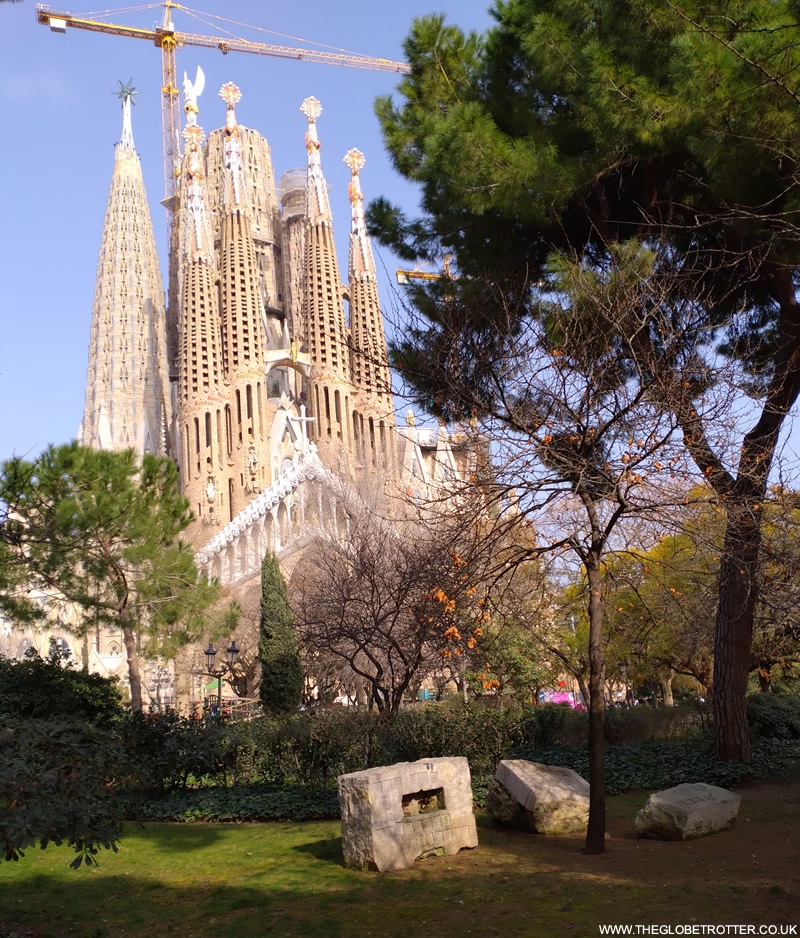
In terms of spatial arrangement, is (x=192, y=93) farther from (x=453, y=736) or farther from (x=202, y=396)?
(x=453, y=736)

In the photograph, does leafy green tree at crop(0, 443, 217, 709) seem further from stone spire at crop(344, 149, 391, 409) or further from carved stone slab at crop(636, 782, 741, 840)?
stone spire at crop(344, 149, 391, 409)

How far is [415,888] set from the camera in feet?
21.6

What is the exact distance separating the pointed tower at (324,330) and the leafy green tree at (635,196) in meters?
34.1

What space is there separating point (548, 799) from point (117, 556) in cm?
940

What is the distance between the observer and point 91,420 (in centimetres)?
5666

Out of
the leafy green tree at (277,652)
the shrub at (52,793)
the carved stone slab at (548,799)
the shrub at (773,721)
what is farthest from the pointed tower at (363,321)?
the shrub at (52,793)

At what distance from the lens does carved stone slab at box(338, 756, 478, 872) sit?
7090mm

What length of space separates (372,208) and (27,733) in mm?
7284

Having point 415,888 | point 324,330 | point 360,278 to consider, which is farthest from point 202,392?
point 415,888

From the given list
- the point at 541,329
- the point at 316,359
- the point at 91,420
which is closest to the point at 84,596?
the point at 541,329

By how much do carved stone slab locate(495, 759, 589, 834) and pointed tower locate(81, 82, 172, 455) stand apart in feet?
161

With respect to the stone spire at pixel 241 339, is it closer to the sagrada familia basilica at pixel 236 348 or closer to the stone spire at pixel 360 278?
the sagrada familia basilica at pixel 236 348

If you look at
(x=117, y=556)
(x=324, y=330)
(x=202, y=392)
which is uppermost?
(x=324, y=330)

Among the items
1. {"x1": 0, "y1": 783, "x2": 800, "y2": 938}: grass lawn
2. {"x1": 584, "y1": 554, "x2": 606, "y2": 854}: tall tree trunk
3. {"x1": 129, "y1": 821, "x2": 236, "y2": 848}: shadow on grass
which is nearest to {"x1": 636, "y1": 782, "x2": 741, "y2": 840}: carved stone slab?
{"x1": 0, "y1": 783, "x2": 800, "y2": 938}: grass lawn
